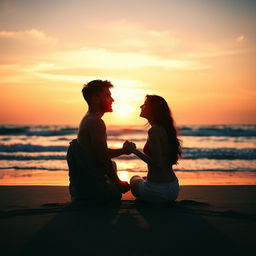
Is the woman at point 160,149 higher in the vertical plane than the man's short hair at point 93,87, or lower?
lower

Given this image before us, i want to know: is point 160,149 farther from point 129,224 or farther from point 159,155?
point 129,224

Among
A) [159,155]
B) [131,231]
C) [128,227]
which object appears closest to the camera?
[131,231]

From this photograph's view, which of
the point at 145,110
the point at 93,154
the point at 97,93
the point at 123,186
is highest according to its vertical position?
the point at 97,93

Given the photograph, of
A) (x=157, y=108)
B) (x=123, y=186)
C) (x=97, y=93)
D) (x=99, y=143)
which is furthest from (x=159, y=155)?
(x=97, y=93)

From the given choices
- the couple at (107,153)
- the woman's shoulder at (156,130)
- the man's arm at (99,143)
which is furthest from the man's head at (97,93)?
the woman's shoulder at (156,130)

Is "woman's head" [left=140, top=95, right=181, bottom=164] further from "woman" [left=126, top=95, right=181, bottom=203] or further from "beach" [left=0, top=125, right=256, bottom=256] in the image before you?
"beach" [left=0, top=125, right=256, bottom=256]

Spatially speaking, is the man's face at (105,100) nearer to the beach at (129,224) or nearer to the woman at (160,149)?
the woman at (160,149)

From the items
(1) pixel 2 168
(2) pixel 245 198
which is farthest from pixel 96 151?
(1) pixel 2 168

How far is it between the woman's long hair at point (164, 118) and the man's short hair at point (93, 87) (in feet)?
2.23

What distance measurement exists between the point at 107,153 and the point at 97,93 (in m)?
0.90

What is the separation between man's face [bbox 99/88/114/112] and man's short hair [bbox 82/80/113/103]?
0.07 meters

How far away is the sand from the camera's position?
3324 mm

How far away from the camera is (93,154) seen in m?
5.18

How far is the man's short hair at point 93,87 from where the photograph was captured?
16.7 feet
